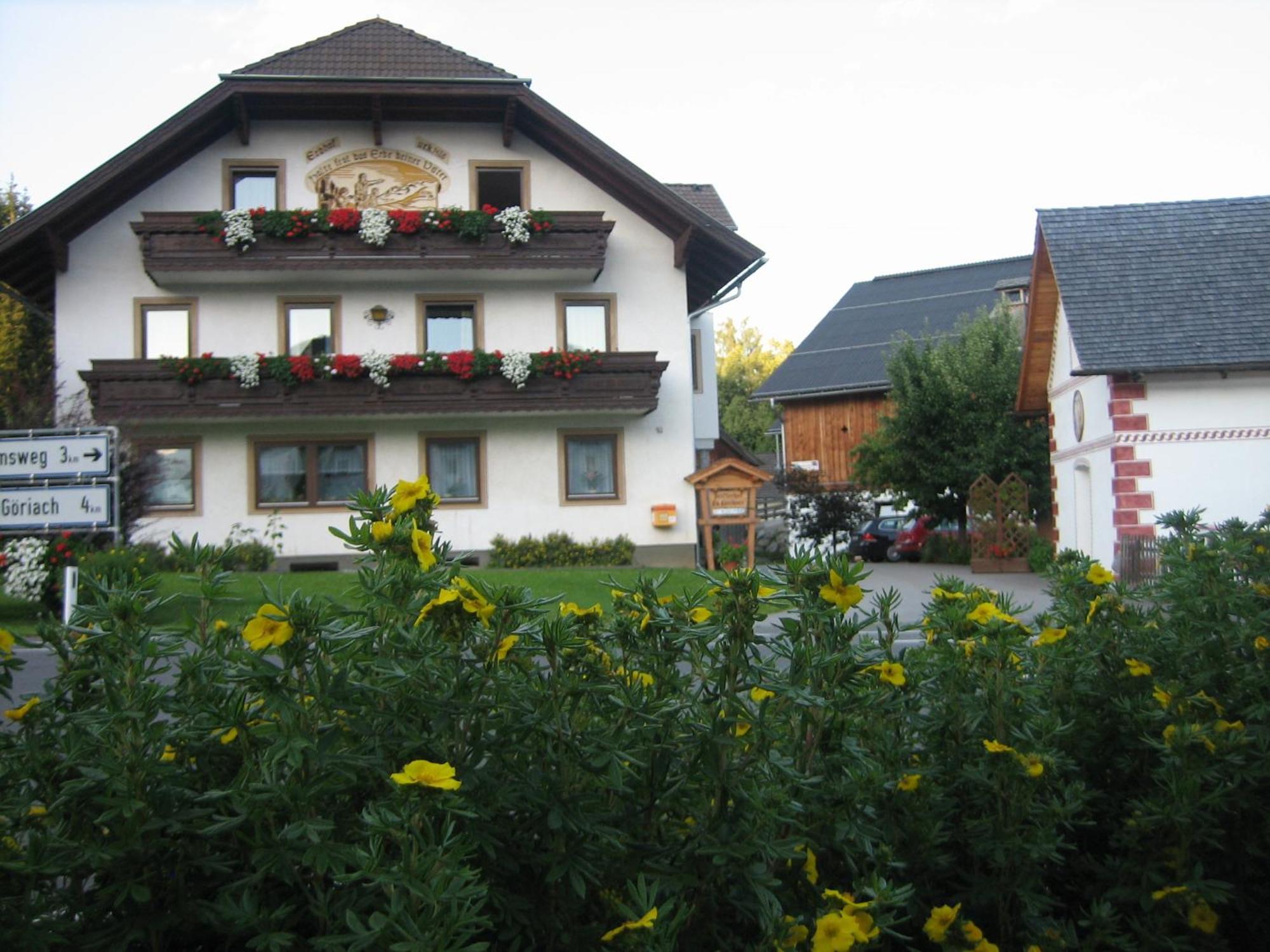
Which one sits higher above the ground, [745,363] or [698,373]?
[745,363]

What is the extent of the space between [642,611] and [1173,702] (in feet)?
5.18

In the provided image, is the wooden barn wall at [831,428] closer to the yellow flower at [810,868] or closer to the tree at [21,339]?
the tree at [21,339]

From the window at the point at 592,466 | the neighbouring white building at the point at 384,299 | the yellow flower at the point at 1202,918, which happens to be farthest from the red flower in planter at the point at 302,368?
the yellow flower at the point at 1202,918

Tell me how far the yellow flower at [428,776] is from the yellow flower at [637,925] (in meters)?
0.42

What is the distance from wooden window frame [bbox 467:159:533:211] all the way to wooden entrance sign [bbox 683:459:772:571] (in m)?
7.03

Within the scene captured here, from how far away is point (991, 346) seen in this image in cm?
3306

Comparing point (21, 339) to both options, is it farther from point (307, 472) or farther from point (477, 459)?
→ point (477, 459)

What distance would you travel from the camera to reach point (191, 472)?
24938 mm

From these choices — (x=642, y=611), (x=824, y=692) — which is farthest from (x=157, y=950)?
(x=824, y=692)

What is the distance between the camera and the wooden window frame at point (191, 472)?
24719 mm

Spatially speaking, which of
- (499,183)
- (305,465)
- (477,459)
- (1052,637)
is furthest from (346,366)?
(1052,637)

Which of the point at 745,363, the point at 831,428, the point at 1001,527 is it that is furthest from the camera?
the point at 745,363

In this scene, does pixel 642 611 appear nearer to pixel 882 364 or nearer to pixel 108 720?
pixel 108 720

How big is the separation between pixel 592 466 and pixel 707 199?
29.0 ft
